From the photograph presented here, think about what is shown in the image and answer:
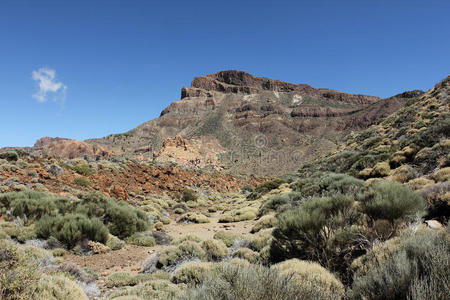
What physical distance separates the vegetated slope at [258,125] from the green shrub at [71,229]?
49758 millimetres

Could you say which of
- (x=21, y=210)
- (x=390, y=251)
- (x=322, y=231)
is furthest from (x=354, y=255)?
(x=21, y=210)

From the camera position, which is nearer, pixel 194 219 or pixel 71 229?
pixel 71 229

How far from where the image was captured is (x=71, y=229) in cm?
720

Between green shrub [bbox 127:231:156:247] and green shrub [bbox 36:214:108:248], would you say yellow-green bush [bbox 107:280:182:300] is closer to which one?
green shrub [bbox 36:214:108:248]

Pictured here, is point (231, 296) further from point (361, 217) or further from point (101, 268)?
point (101, 268)

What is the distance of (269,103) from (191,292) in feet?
412

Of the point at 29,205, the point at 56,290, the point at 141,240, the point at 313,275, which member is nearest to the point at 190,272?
the point at 56,290

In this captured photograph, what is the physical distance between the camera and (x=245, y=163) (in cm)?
6550

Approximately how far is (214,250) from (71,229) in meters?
4.47

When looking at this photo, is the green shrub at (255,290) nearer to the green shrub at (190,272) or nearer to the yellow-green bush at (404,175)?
the green shrub at (190,272)

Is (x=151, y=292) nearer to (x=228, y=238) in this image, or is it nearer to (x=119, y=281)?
(x=119, y=281)

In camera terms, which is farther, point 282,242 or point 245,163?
point 245,163

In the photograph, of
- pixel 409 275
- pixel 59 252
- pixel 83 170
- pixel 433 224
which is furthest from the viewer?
pixel 83 170

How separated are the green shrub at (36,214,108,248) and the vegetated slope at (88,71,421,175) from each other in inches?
1959
